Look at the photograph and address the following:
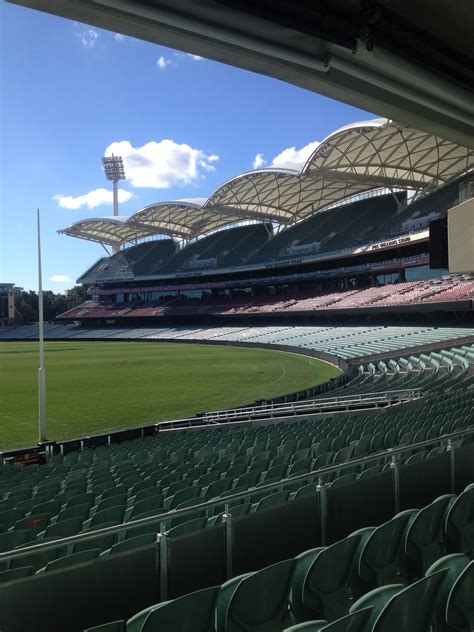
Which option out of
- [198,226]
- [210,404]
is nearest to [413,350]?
[210,404]

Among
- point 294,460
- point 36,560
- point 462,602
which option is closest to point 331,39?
point 294,460

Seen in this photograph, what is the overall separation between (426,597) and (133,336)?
72237 mm

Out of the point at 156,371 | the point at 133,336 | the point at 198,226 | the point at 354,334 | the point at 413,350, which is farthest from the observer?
the point at 198,226

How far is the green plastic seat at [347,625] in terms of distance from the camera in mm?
2383

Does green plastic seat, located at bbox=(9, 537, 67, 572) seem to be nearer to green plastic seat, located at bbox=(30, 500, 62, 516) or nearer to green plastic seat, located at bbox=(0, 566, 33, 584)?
green plastic seat, located at bbox=(0, 566, 33, 584)

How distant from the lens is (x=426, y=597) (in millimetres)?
2756

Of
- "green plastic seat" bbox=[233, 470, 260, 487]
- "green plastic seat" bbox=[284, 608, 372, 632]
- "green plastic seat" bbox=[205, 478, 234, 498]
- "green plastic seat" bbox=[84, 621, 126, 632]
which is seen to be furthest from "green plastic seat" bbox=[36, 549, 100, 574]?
"green plastic seat" bbox=[233, 470, 260, 487]

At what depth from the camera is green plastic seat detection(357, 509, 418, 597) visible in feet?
12.1

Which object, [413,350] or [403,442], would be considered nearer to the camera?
[403,442]

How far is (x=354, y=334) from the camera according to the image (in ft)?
148

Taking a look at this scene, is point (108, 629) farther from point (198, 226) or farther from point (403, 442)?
point (198, 226)

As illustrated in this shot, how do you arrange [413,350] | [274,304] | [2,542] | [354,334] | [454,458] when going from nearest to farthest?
[2,542] → [454,458] → [413,350] → [354,334] → [274,304]

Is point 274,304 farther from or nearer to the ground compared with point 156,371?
farther from the ground

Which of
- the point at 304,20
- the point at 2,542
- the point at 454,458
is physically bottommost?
the point at 2,542
